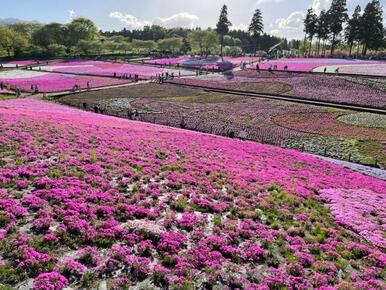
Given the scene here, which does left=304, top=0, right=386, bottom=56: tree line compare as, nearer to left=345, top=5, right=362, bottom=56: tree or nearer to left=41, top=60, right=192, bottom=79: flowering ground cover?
left=345, top=5, right=362, bottom=56: tree

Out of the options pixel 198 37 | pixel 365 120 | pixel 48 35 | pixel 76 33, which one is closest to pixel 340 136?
pixel 365 120

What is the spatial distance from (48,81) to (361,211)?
68.4m

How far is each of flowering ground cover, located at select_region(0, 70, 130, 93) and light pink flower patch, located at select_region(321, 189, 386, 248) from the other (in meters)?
54.5

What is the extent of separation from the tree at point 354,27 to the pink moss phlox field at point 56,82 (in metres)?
66.1

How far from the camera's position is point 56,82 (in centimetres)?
7025

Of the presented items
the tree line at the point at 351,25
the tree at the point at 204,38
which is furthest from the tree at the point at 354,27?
the tree at the point at 204,38

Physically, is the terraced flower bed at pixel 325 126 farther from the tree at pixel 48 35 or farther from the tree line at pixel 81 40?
the tree at pixel 48 35

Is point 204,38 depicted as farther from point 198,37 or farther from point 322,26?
point 322,26

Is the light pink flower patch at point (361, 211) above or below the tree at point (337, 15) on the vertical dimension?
below

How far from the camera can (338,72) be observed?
68.2 metres

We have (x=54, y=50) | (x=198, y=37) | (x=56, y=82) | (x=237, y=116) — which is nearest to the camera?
(x=237, y=116)

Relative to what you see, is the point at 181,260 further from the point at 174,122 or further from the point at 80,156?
the point at 174,122

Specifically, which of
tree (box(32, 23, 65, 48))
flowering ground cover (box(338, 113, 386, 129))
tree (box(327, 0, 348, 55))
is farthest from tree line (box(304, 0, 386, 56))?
tree (box(32, 23, 65, 48))

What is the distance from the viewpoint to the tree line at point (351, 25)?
94.1 meters
